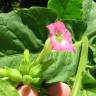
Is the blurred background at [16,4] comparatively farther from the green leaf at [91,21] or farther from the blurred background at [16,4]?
the green leaf at [91,21]

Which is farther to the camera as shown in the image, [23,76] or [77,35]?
[77,35]

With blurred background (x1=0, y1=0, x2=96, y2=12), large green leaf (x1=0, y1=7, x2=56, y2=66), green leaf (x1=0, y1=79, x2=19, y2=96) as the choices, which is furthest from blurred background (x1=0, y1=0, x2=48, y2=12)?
green leaf (x1=0, y1=79, x2=19, y2=96)

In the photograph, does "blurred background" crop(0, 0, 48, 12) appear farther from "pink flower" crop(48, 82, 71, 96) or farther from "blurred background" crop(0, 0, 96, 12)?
"pink flower" crop(48, 82, 71, 96)

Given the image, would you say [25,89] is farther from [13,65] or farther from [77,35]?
[77,35]

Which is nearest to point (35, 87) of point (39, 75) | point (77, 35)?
point (39, 75)
